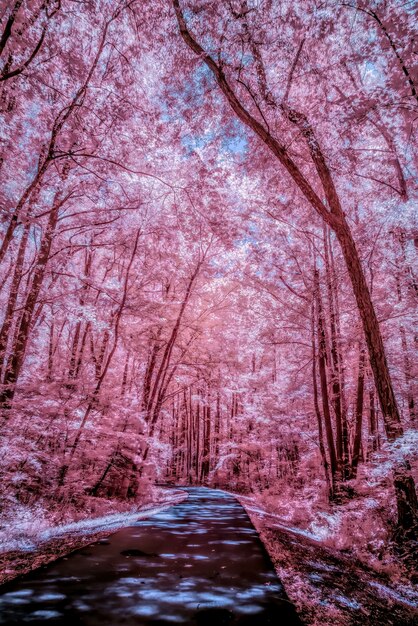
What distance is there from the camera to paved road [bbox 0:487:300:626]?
2.46 m

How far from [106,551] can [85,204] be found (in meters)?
10.1

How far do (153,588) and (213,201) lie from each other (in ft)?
27.6

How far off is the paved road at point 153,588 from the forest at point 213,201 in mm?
768

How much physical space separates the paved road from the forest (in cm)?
77

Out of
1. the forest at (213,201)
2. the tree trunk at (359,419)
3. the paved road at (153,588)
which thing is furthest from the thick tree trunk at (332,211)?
the paved road at (153,588)

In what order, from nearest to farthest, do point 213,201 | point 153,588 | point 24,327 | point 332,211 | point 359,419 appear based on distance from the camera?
point 153,588, point 332,211, point 24,327, point 213,201, point 359,419

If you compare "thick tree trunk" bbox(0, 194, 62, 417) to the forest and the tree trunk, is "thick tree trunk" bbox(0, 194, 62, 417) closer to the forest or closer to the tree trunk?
the forest

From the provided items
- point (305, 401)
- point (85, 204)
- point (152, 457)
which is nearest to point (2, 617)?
point (152, 457)

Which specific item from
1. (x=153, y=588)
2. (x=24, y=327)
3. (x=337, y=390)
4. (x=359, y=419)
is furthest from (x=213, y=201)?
(x=153, y=588)

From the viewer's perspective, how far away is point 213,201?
9070 millimetres

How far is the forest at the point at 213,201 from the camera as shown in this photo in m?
5.66

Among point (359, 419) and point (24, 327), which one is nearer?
point (24, 327)

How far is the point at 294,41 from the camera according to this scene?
21.7ft

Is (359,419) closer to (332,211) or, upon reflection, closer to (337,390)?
(337,390)
